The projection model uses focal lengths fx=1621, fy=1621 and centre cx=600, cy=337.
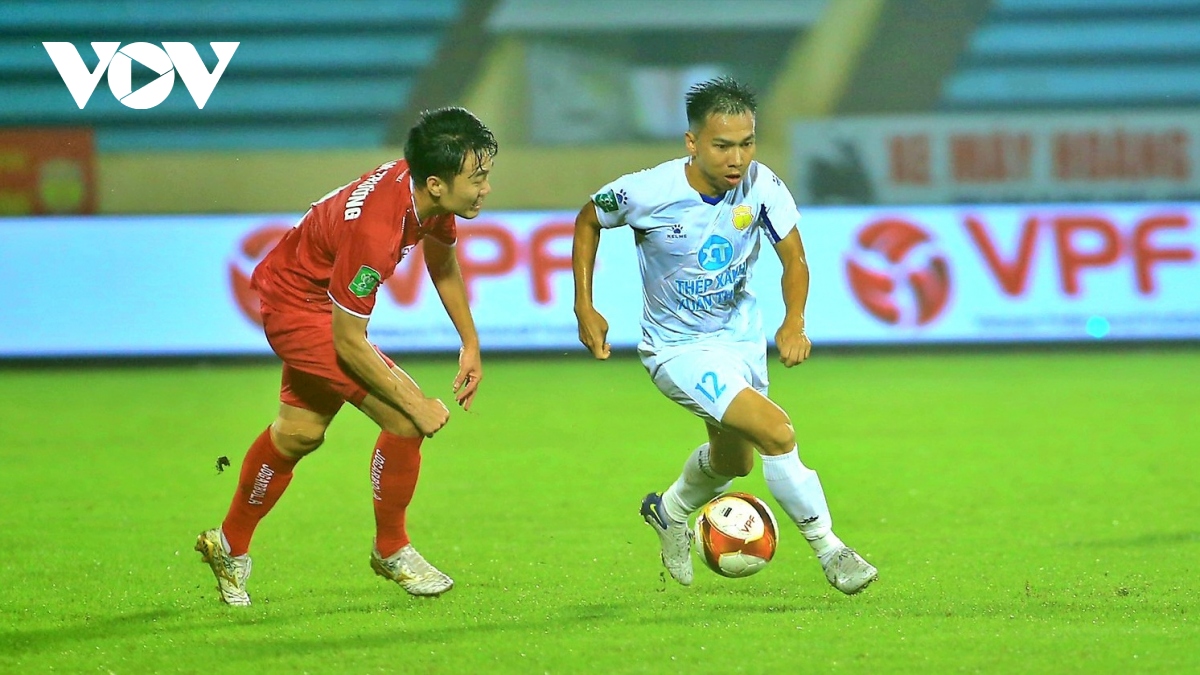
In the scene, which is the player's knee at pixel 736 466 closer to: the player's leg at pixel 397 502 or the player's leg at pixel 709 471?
the player's leg at pixel 709 471

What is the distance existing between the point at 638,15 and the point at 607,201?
531 inches

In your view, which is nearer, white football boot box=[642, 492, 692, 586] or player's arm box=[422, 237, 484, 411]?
player's arm box=[422, 237, 484, 411]

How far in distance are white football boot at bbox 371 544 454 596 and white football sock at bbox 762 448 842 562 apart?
1097 millimetres

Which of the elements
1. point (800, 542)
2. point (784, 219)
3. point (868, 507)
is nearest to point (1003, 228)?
point (868, 507)

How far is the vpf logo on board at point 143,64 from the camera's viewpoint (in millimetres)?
17125

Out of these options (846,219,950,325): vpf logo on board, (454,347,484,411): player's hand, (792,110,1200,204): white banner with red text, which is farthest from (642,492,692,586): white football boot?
(792,110,1200,204): white banner with red text

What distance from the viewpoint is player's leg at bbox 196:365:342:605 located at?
204 inches

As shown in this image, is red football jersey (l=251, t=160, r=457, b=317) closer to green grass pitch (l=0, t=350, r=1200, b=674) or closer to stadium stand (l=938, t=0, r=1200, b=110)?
green grass pitch (l=0, t=350, r=1200, b=674)

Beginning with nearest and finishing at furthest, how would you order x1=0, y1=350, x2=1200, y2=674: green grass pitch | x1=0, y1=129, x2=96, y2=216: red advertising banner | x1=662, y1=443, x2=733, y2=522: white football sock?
x1=0, y1=350, x2=1200, y2=674: green grass pitch
x1=662, y1=443, x2=733, y2=522: white football sock
x1=0, y1=129, x2=96, y2=216: red advertising banner

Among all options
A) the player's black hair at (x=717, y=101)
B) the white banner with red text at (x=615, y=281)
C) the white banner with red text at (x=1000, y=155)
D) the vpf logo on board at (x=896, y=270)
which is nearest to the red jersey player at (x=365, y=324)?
the player's black hair at (x=717, y=101)

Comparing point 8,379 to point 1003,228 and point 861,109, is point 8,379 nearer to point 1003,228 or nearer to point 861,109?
point 1003,228

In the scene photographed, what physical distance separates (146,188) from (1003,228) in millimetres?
8555

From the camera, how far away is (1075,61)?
61.8 ft

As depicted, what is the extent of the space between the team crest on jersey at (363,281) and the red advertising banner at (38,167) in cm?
1172
